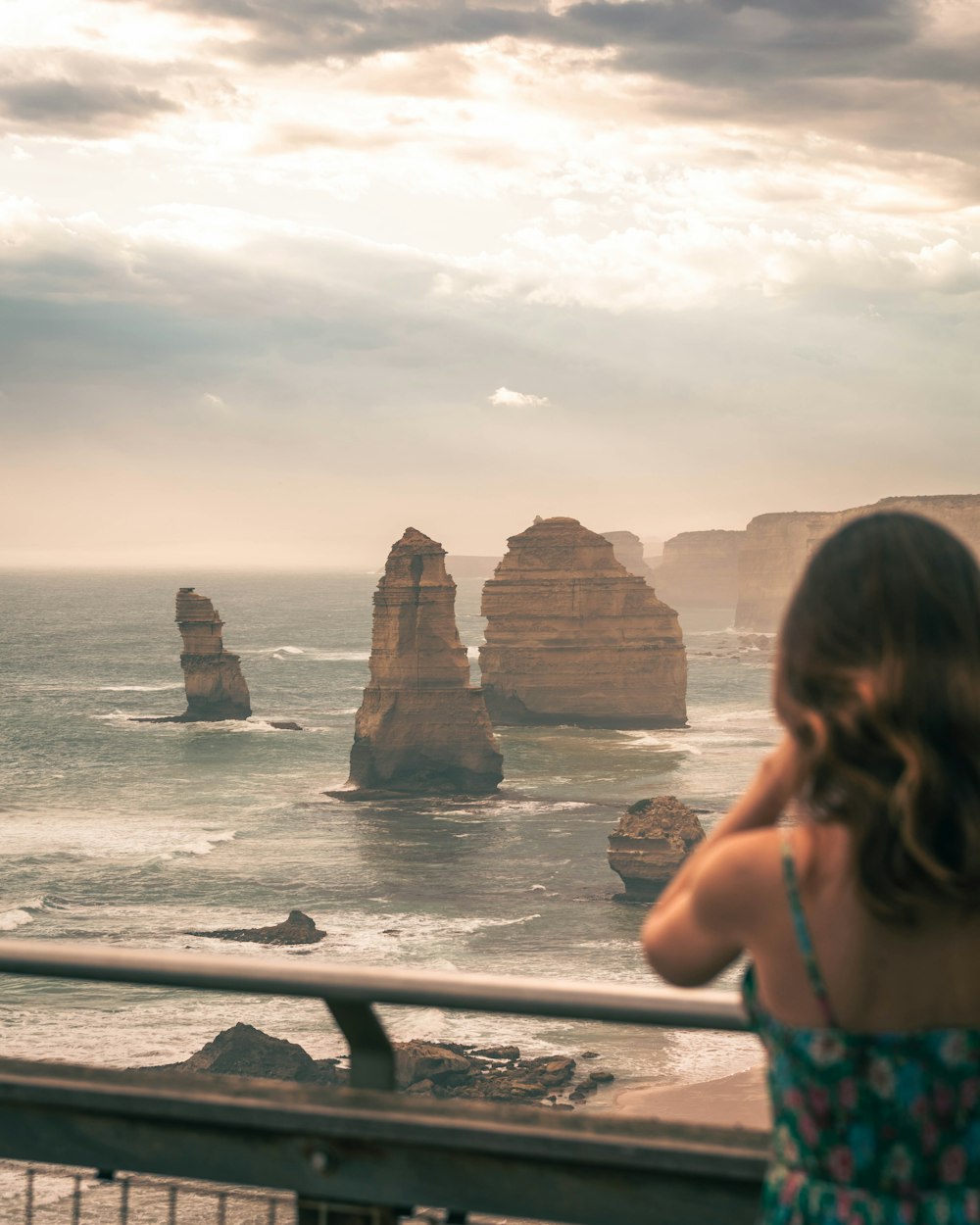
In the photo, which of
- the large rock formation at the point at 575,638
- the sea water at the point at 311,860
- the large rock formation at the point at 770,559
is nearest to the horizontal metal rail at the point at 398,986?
the sea water at the point at 311,860

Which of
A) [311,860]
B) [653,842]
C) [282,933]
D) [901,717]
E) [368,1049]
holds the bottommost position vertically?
[311,860]

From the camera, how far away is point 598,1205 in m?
2.68

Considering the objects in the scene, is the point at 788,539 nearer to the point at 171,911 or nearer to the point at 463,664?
the point at 463,664

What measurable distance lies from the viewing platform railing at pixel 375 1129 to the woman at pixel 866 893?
1.65 feet

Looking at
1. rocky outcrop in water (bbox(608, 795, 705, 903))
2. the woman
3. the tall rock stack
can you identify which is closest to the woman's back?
the woman

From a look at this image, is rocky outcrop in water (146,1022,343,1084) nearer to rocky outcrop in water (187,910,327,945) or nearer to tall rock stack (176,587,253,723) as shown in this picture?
rocky outcrop in water (187,910,327,945)

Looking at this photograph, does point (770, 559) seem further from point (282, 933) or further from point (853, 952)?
point (853, 952)

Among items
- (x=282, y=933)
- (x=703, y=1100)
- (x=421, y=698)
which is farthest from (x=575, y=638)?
(x=703, y=1100)

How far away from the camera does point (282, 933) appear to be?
41438 millimetres

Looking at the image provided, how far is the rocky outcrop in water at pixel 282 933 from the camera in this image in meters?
41.3

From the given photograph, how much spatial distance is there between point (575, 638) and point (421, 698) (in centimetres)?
2326

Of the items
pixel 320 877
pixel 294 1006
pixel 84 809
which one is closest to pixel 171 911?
pixel 320 877

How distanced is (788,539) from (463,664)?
381ft

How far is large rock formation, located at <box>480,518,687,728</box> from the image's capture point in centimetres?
9138
